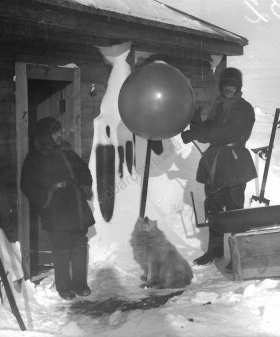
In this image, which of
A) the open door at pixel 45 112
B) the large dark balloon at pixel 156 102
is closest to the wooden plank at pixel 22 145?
the open door at pixel 45 112

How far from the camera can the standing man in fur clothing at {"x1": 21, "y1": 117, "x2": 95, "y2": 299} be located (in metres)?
4.67

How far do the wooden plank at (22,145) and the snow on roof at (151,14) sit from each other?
0.90m

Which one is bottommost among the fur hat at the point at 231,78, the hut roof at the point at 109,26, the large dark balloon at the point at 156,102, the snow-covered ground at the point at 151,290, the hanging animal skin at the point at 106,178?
the snow-covered ground at the point at 151,290

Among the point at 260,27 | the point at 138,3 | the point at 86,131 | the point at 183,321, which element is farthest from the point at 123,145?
the point at 260,27

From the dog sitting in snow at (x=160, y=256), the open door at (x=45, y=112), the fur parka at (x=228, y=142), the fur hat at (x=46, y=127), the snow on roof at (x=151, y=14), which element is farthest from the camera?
the snow on roof at (x=151, y=14)

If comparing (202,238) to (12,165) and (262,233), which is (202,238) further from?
(12,165)

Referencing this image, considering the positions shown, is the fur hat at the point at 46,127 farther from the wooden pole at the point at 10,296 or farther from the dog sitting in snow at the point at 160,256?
the wooden pole at the point at 10,296

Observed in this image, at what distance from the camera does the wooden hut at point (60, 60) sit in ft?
16.0

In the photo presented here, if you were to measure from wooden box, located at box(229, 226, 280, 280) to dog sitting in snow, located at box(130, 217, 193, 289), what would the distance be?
82cm

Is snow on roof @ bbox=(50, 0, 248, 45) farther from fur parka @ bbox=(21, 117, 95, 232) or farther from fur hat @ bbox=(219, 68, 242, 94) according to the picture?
fur parka @ bbox=(21, 117, 95, 232)

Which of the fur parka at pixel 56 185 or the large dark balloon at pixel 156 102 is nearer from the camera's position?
the large dark balloon at pixel 156 102

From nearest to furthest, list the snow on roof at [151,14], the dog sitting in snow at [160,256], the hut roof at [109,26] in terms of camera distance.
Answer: the hut roof at [109,26] → the dog sitting in snow at [160,256] → the snow on roof at [151,14]

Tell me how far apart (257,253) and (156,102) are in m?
1.74

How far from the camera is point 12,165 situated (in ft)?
16.4
